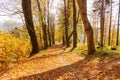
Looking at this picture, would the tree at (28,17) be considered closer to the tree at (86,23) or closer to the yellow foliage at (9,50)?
the yellow foliage at (9,50)

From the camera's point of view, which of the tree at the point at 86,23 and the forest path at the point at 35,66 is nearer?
the forest path at the point at 35,66

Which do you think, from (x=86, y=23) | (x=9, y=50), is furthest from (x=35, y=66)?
(x=86, y=23)

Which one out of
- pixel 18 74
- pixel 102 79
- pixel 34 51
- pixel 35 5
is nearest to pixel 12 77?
pixel 18 74

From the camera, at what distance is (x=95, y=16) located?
36.1 m

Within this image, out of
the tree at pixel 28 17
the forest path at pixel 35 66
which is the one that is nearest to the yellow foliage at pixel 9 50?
the forest path at pixel 35 66

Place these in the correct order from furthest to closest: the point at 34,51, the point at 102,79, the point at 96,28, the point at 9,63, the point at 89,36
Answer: the point at 96,28, the point at 34,51, the point at 89,36, the point at 9,63, the point at 102,79

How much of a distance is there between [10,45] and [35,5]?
1433 centimetres

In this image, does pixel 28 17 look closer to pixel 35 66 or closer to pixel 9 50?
pixel 9 50

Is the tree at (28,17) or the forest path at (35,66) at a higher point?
the tree at (28,17)

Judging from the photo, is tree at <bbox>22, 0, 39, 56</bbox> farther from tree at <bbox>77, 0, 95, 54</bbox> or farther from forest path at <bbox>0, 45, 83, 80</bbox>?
tree at <bbox>77, 0, 95, 54</bbox>

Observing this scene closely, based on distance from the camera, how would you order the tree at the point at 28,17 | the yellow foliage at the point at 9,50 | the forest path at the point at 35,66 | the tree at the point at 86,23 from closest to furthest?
the forest path at the point at 35,66 → the yellow foliage at the point at 9,50 → the tree at the point at 86,23 → the tree at the point at 28,17

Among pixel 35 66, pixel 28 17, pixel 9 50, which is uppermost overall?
pixel 28 17

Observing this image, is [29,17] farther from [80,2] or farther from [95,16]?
[95,16]

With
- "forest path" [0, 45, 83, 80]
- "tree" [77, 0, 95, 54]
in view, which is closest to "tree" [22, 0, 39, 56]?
"forest path" [0, 45, 83, 80]
